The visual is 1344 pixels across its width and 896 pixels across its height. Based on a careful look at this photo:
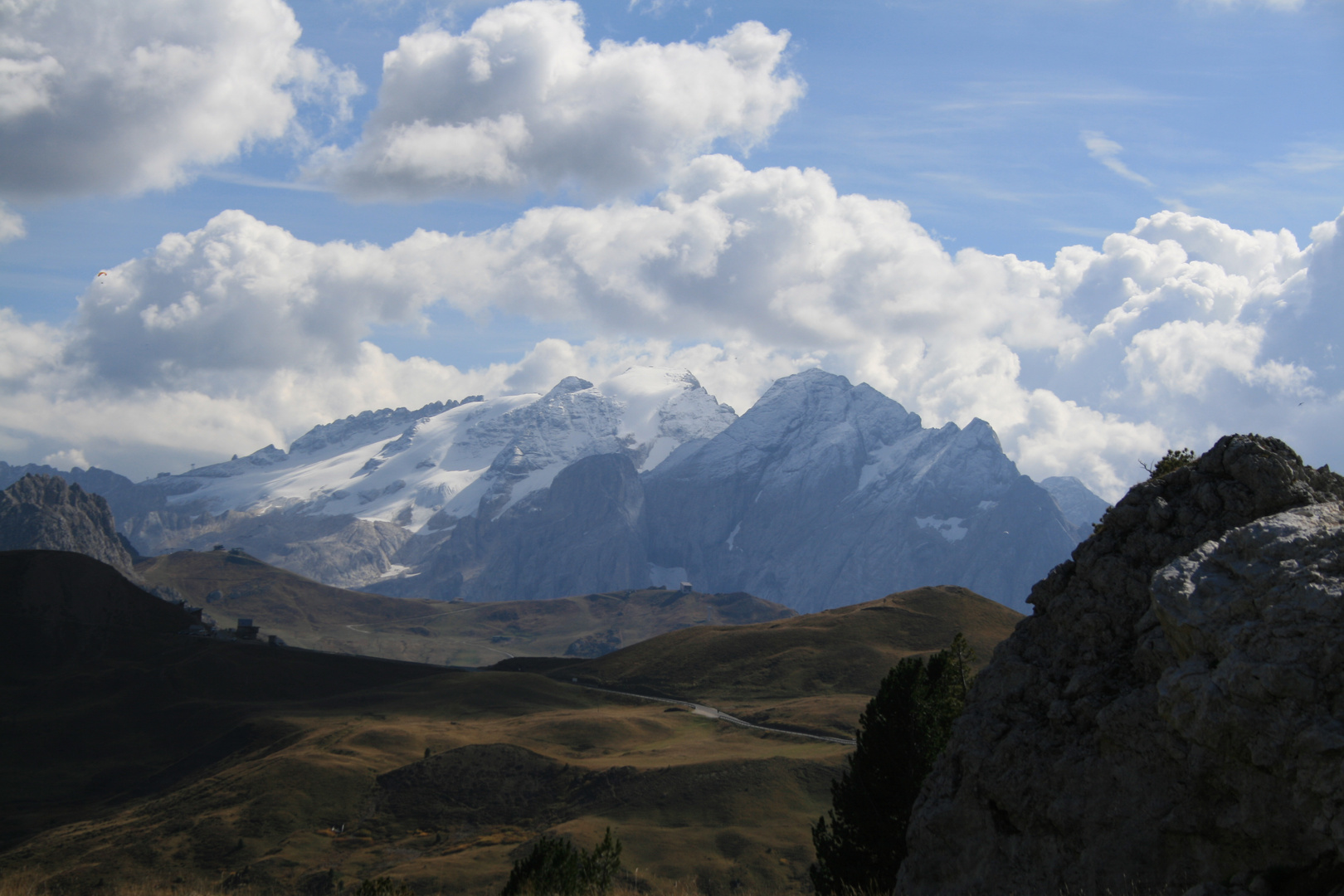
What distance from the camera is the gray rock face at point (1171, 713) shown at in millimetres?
13094

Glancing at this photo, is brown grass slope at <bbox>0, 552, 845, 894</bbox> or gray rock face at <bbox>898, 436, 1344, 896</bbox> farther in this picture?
brown grass slope at <bbox>0, 552, 845, 894</bbox>

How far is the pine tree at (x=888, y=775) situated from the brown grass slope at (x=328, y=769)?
20695mm

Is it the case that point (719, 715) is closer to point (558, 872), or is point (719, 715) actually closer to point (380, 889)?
point (558, 872)

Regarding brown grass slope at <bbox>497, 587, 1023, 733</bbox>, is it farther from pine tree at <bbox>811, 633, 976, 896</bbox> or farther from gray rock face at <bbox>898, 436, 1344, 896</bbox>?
gray rock face at <bbox>898, 436, 1344, 896</bbox>

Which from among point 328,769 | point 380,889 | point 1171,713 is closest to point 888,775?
point 380,889

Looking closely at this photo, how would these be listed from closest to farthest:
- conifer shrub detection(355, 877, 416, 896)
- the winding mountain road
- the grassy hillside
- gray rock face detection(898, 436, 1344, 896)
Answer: gray rock face detection(898, 436, 1344, 896)
conifer shrub detection(355, 877, 416, 896)
the grassy hillside
the winding mountain road

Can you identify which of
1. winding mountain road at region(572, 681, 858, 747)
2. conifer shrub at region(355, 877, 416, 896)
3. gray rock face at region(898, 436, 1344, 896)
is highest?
gray rock face at region(898, 436, 1344, 896)

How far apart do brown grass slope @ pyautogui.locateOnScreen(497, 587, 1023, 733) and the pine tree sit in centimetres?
10212

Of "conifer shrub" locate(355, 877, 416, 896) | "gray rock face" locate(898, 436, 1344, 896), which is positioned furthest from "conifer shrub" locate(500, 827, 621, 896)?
"gray rock face" locate(898, 436, 1344, 896)

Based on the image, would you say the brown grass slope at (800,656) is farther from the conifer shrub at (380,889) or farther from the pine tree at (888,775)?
the conifer shrub at (380,889)

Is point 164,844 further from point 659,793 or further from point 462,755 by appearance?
point 659,793

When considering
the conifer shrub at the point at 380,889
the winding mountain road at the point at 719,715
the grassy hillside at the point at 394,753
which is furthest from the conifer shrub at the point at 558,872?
the winding mountain road at the point at 719,715

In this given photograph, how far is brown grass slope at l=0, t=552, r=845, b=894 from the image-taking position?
74.6 m

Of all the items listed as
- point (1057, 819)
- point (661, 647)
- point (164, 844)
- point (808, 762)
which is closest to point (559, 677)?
point (661, 647)
